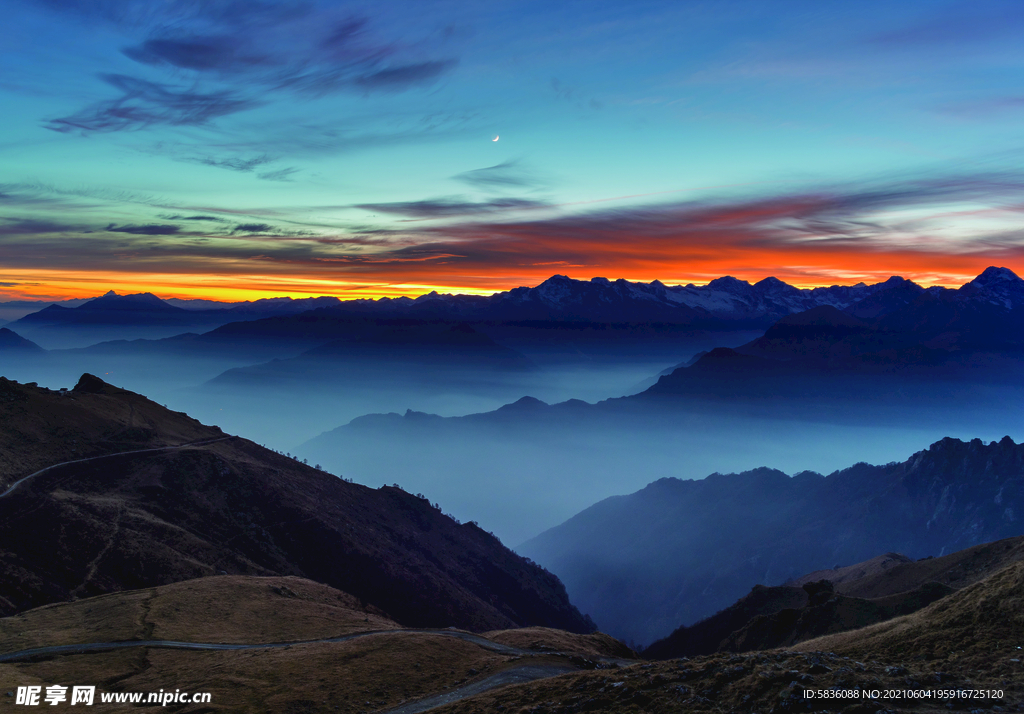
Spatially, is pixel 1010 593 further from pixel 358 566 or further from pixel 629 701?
pixel 358 566

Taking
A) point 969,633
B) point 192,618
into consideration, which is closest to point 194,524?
point 192,618

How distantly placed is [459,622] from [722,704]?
357ft

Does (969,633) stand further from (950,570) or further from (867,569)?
(867,569)

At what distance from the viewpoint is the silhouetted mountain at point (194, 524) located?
83188 millimetres

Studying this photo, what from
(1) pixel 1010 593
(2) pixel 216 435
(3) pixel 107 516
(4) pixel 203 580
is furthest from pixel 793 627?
(2) pixel 216 435

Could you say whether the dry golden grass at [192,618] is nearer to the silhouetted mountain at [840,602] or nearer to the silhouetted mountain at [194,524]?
the silhouetted mountain at [194,524]

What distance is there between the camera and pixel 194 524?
10856 cm

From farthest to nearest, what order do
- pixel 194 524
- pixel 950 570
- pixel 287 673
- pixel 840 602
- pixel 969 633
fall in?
pixel 194 524 < pixel 950 570 < pixel 840 602 < pixel 287 673 < pixel 969 633

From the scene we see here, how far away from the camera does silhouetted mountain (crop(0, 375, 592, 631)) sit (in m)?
83.2

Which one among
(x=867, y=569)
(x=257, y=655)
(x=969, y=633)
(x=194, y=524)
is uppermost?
(x=969, y=633)

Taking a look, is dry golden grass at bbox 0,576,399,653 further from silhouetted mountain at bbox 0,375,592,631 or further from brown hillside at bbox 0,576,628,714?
silhouetted mountain at bbox 0,375,592,631

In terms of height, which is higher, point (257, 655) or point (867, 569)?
point (257, 655)

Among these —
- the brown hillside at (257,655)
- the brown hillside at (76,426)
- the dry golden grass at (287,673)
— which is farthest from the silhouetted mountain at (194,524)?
the dry golden grass at (287,673)

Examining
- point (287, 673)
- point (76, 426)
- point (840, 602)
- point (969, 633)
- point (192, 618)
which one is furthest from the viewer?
point (76, 426)
